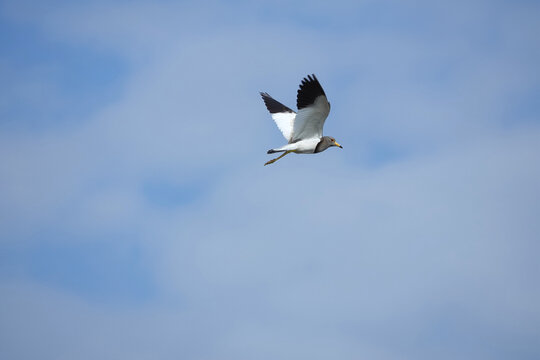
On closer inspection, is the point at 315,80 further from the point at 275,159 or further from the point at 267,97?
the point at 267,97

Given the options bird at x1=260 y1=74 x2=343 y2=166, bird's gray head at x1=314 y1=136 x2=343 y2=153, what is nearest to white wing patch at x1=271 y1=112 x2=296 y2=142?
bird at x1=260 y1=74 x2=343 y2=166

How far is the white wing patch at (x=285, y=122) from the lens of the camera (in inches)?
1192

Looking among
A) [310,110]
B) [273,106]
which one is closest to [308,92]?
[310,110]

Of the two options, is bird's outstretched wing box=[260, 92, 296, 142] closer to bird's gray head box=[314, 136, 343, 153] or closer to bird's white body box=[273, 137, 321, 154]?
bird's white body box=[273, 137, 321, 154]

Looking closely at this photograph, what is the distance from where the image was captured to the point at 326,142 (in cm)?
2959

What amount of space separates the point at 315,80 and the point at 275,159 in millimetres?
5155

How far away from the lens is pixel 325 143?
29.6m

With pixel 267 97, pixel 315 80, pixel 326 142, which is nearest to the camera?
pixel 315 80

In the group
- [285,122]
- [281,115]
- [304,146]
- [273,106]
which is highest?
[273,106]

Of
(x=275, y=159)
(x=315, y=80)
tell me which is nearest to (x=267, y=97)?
(x=275, y=159)

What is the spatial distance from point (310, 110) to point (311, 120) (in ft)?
2.63

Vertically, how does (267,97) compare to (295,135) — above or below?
above

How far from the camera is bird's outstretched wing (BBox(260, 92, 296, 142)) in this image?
30469mm

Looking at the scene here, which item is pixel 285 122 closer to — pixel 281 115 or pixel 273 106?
pixel 281 115
